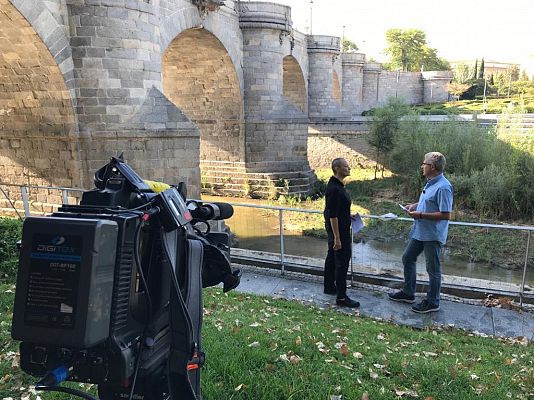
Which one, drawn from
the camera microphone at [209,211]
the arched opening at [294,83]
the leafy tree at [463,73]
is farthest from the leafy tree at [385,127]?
the leafy tree at [463,73]

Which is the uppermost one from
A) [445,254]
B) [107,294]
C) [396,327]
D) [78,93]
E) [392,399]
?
[78,93]

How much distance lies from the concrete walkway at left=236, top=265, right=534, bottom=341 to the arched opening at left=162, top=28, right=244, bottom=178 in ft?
40.4

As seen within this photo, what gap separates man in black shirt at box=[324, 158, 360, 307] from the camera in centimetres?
509

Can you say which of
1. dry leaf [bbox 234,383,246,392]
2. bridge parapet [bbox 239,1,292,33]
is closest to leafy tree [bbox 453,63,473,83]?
bridge parapet [bbox 239,1,292,33]

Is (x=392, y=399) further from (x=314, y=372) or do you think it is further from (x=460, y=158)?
(x=460, y=158)

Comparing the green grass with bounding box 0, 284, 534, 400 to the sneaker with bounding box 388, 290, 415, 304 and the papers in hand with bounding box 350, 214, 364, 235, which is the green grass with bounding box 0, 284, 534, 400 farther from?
the papers in hand with bounding box 350, 214, 364, 235

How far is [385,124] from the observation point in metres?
21.4

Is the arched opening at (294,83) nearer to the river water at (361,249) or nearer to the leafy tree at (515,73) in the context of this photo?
the river water at (361,249)

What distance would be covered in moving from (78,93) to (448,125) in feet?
46.0

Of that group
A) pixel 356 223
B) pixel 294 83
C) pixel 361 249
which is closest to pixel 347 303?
pixel 356 223

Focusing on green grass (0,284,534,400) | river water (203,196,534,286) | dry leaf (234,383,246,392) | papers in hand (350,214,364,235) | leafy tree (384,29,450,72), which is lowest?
river water (203,196,534,286)

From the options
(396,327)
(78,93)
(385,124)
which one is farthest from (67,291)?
(385,124)

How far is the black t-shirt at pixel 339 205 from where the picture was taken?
508 cm

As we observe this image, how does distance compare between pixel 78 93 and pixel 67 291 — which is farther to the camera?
pixel 78 93
